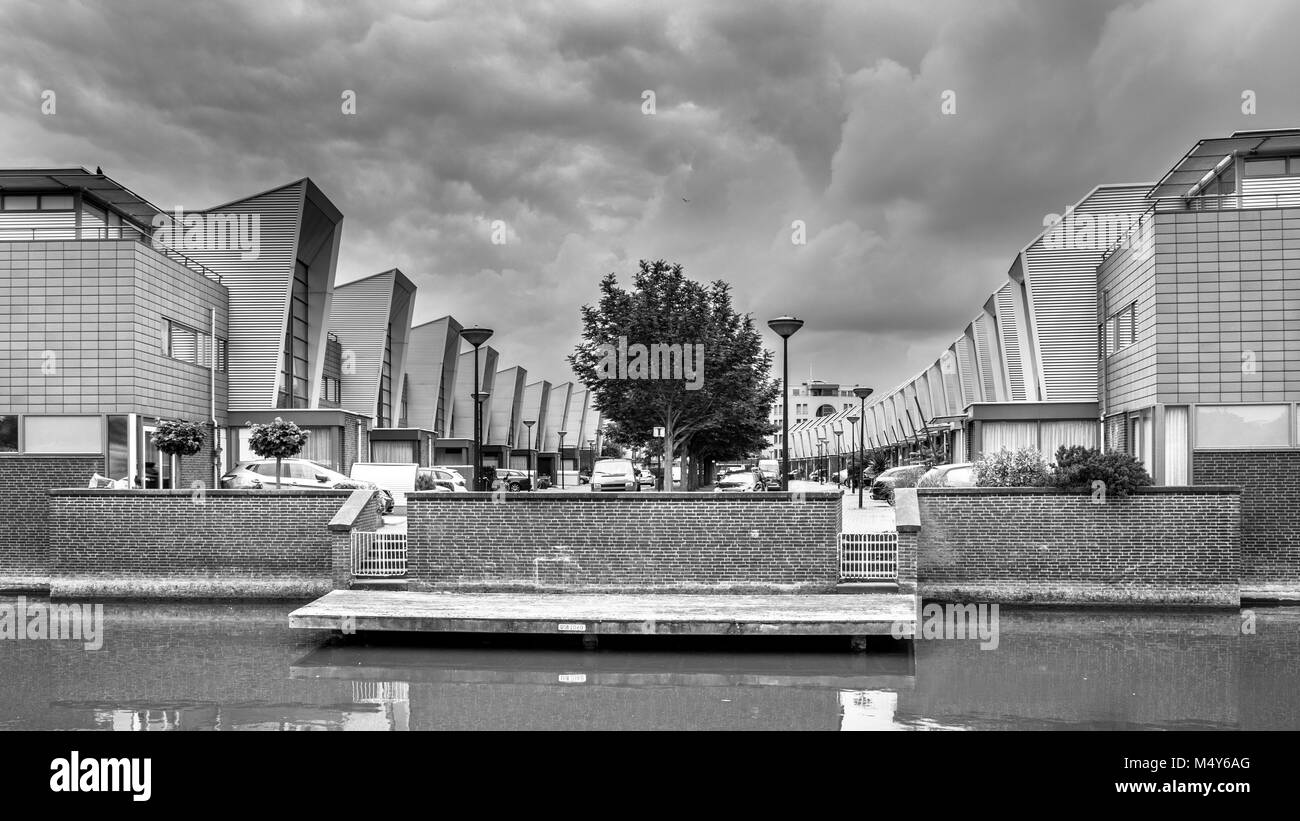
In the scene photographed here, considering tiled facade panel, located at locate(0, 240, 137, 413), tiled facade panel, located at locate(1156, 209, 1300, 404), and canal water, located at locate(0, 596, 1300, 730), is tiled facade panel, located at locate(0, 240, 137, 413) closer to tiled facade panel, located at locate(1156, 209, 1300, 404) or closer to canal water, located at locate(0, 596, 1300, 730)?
canal water, located at locate(0, 596, 1300, 730)

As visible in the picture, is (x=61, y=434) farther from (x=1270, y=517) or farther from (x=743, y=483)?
(x=743, y=483)

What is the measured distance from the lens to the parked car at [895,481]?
31.3m

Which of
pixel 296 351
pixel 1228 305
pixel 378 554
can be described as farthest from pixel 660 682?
pixel 296 351

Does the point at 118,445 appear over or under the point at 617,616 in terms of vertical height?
over

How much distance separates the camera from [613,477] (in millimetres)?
40406

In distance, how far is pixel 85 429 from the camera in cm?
1988

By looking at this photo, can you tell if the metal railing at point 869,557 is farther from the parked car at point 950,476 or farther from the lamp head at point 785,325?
the parked car at point 950,476

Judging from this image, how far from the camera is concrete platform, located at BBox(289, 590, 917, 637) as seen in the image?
1170 centimetres

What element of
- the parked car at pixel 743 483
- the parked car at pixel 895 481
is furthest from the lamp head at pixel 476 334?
the parked car at pixel 743 483

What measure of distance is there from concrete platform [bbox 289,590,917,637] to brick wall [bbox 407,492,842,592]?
3.41ft

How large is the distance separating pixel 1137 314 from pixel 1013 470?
574 centimetres

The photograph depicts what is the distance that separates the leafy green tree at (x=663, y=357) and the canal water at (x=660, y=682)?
10.8 metres
